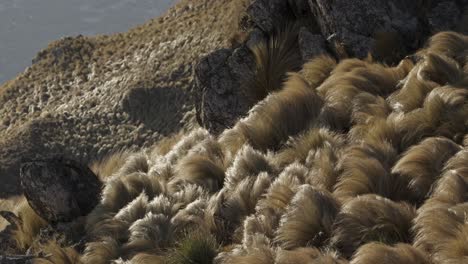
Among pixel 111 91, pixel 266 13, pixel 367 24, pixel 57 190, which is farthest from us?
pixel 111 91

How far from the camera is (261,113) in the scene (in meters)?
9.65

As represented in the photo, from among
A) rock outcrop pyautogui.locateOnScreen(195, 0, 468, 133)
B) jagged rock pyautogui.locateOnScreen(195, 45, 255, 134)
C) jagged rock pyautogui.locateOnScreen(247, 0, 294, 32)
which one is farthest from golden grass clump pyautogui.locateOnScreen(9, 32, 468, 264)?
jagged rock pyautogui.locateOnScreen(247, 0, 294, 32)

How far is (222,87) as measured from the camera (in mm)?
10734

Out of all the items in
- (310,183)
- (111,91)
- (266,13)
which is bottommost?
(310,183)

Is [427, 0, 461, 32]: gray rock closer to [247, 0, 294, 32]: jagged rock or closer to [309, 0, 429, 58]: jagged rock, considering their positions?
[309, 0, 429, 58]: jagged rock

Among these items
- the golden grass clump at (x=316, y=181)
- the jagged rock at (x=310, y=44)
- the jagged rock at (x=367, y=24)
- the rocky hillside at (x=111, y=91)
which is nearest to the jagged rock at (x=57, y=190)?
the golden grass clump at (x=316, y=181)

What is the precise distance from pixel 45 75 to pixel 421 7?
39004 millimetres

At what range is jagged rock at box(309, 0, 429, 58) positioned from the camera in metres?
10.8

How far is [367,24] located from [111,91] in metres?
29.2

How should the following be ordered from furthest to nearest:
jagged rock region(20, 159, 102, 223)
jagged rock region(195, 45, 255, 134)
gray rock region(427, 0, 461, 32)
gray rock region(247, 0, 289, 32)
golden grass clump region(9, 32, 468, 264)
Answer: gray rock region(247, 0, 289, 32) → gray rock region(427, 0, 461, 32) → jagged rock region(195, 45, 255, 134) → jagged rock region(20, 159, 102, 223) → golden grass clump region(9, 32, 468, 264)

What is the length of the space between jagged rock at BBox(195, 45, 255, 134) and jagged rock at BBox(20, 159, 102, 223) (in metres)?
2.15

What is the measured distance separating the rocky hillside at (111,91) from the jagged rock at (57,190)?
18.5 metres

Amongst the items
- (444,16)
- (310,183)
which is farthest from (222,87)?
(444,16)

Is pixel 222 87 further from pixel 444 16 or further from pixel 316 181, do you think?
pixel 444 16
